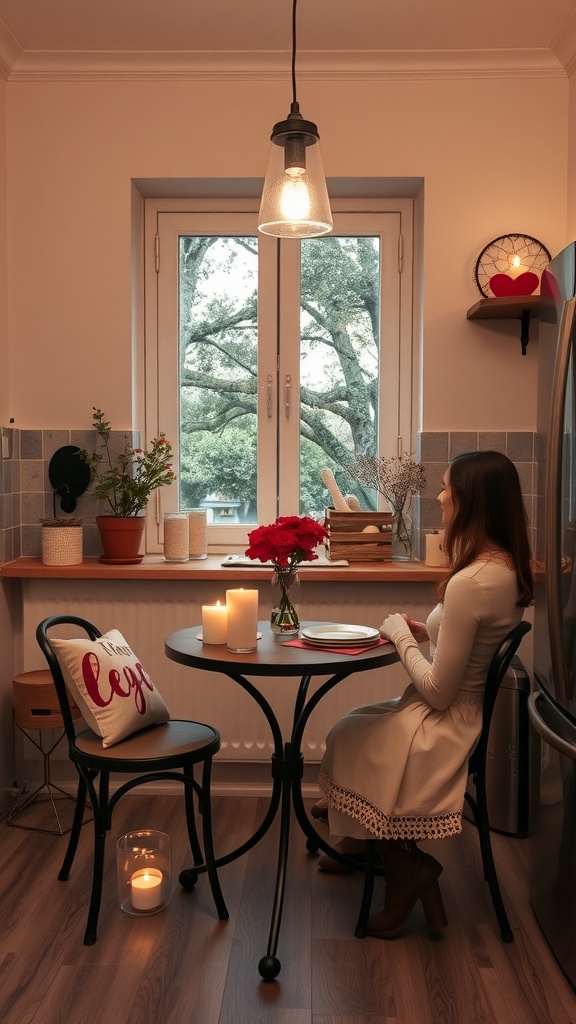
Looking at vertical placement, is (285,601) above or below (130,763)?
above

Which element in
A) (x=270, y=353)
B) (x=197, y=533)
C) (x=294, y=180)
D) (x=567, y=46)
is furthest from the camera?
(x=270, y=353)

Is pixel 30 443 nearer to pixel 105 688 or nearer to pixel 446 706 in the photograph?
pixel 105 688

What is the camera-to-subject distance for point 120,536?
337cm

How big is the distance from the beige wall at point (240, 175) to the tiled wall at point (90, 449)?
47 mm

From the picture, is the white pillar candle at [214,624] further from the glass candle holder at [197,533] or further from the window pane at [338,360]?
the window pane at [338,360]

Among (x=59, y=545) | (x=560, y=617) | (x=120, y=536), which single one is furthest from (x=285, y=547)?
(x=59, y=545)

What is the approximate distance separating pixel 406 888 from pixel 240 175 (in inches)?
99.6

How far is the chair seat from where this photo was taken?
240 cm

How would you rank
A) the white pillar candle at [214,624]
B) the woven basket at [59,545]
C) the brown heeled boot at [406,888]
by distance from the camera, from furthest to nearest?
the woven basket at [59,545] < the white pillar candle at [214,624] < the brown heeled boot at [406,888]

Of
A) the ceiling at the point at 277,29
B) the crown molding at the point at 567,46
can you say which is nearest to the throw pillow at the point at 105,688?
the ceiling at the point at 277,29

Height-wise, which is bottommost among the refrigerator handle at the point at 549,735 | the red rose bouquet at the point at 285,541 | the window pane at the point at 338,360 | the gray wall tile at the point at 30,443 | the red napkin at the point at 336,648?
the refrigerator handle at the point at 549,735

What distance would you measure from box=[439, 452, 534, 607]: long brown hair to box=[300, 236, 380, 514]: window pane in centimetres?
140

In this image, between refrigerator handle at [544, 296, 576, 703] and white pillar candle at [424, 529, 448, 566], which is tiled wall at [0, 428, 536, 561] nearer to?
white pillar candle at [424, 529, 448, 566]

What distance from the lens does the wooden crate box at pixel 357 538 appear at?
11.4 ft
